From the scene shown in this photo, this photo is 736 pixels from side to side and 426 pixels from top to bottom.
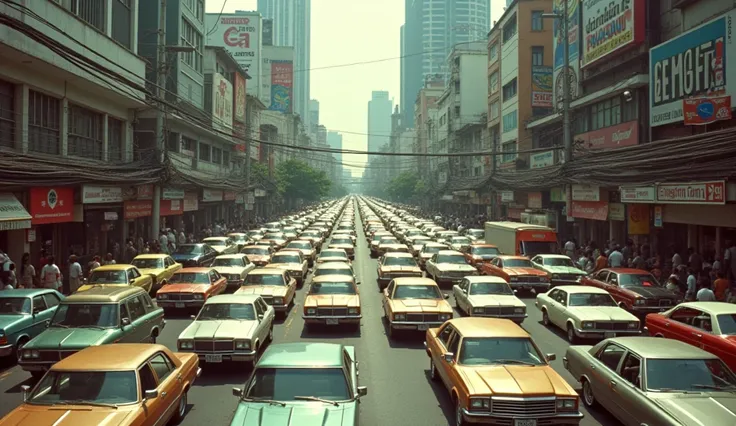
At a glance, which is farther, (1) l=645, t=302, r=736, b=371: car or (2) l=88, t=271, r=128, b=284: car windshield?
(2) l=88, t=271, r=128, b=284: car windshield

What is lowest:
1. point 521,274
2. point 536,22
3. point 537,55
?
point 521,274

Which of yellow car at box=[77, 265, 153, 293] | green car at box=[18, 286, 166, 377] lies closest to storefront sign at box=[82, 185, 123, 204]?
yellow car at box=[77, 265, 153, 293]

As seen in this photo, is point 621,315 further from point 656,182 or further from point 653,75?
point 653,75

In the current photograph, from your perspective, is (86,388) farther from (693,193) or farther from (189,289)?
(693,193)

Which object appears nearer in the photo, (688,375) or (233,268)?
(688,375)

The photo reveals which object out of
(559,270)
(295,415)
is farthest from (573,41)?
(295,415)

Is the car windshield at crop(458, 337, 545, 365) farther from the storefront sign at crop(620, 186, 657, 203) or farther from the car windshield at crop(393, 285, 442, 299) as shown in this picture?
the storefront sign at crop(620, 186, 657, 203)
